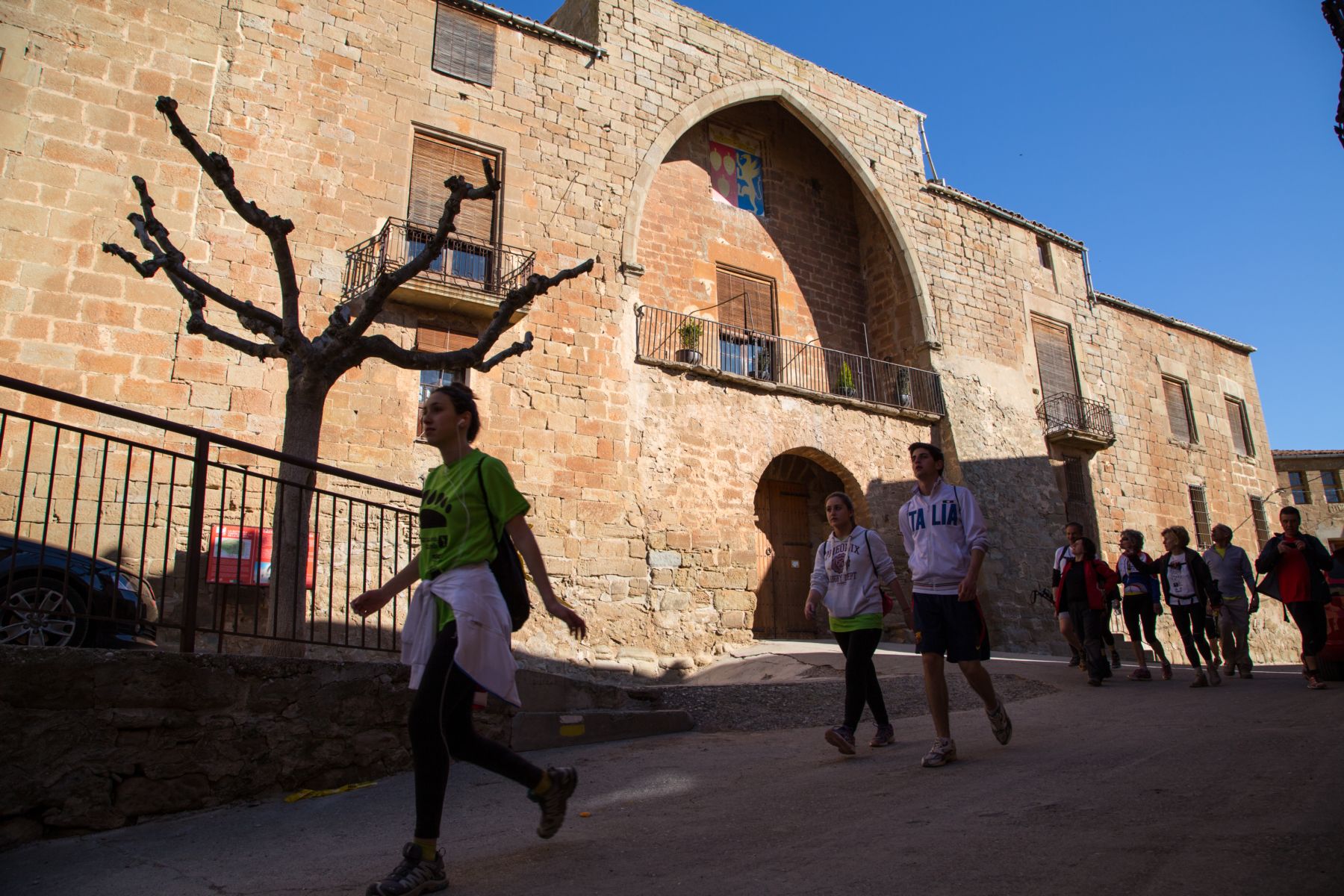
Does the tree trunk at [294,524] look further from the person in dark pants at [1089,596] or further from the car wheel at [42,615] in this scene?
the person in dark pants at [1089,596]

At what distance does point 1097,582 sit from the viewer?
335 inches

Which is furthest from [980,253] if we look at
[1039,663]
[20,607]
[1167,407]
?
[20,607]

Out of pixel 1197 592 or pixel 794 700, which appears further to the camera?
pixel 1197 592

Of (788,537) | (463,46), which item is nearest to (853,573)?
(788,537)

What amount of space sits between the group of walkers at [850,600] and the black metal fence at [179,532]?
165 cm

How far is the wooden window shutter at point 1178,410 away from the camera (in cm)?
2241

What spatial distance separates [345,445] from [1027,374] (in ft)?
47.9

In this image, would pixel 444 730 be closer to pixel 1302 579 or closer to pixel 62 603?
pixel 62 603

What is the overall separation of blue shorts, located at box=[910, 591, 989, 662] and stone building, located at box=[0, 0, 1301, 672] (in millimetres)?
7642

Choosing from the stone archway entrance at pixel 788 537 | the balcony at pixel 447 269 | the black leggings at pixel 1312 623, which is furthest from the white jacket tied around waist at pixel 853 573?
the stone archway entrance at pixel 788 537

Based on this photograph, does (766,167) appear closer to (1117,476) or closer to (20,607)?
(1117,476)

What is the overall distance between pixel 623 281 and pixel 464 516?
11.3 meters

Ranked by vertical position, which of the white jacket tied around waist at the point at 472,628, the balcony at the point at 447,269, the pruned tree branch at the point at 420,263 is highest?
the balcony at the point at 447,269

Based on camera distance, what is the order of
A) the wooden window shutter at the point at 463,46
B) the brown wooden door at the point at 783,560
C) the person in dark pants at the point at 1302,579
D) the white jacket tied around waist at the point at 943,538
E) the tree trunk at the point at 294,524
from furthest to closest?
the brown wooden door at the point at 783,560
the wooden window shutter at the point at 463,46
the person in dark pants at the point at 1302,579
the tree trunk at the point at 294,524
the white jacket tied around waist at the point at 943,538
